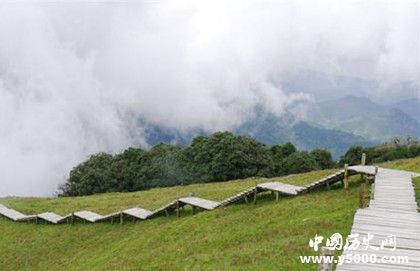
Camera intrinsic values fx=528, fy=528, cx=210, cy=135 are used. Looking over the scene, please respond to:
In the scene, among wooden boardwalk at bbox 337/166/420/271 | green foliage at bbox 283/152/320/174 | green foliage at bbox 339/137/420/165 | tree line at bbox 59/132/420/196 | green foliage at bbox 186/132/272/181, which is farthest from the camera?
green foliage at bbox 339/137/420/165

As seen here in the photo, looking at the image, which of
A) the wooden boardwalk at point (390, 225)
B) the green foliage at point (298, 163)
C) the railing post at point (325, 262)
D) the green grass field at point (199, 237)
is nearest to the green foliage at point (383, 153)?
the green foliage at point (298, 163)

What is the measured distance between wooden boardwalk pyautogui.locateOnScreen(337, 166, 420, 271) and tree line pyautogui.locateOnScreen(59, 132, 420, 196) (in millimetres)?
72206

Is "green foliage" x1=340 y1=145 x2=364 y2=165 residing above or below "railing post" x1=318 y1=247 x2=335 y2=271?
above

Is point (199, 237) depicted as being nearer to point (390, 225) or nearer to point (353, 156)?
point (390, 225)

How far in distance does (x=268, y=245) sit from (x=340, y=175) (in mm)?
15262

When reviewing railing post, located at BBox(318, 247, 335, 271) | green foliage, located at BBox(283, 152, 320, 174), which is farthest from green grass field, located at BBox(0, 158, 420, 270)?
green foliage, located at BBox(283, 152, 320, 174)

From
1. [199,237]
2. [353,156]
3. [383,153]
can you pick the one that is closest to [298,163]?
[353,156]

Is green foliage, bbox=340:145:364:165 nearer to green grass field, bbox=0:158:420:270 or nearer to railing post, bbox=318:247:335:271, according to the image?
green grass field, bbox=0:158:420:270

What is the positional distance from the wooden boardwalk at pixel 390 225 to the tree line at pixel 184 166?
72206 millimetres

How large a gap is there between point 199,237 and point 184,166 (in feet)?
258

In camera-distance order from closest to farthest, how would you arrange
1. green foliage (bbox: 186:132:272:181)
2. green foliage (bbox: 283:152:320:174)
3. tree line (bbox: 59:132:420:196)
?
green foliage (bbox: 186:132:272:181)
tree line (bbox: 59:132:420:196)
green foliage (bbox: 283:152:320:174)

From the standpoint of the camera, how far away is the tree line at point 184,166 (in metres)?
105

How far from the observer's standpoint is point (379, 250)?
58.3 feet

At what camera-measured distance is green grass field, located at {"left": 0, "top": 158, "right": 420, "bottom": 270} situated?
22641 mm
